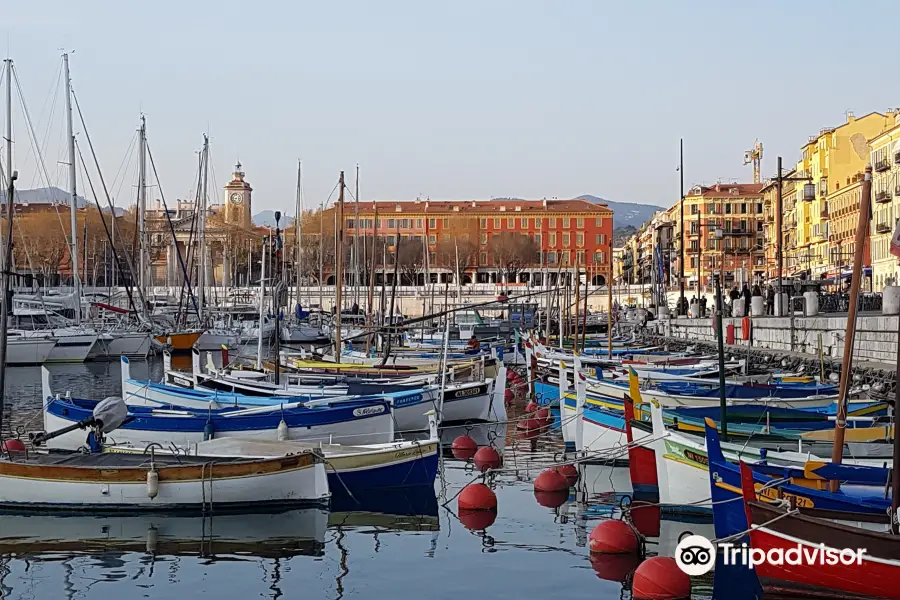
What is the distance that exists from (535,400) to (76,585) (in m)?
19.5

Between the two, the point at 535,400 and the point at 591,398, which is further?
the point at 535,400

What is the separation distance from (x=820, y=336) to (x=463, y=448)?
1095 centimetres

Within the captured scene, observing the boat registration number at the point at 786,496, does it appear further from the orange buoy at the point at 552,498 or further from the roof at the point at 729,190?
the roof at the point at 729,190

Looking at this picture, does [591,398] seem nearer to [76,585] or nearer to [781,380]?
[781,380]

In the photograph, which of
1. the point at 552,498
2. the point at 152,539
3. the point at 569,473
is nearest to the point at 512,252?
the point at 569,473

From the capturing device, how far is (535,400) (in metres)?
31.3

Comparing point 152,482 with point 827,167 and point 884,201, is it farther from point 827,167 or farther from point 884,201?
point 827,167

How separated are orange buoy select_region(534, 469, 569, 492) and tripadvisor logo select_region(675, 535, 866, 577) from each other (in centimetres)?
538

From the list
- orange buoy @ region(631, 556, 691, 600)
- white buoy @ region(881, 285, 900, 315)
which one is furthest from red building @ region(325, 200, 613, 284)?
orange buoy @ region(631, 556, 691, 600)

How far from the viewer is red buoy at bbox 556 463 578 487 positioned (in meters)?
18.4

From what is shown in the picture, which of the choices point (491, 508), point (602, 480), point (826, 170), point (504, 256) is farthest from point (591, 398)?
point (504, 256)

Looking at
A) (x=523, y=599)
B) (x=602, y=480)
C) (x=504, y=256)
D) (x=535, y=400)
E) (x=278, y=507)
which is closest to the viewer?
(x=523, y=599)

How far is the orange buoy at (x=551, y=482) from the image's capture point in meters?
17.8

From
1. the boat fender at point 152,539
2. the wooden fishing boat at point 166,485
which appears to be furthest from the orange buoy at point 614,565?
the boat fender at point 152,539
